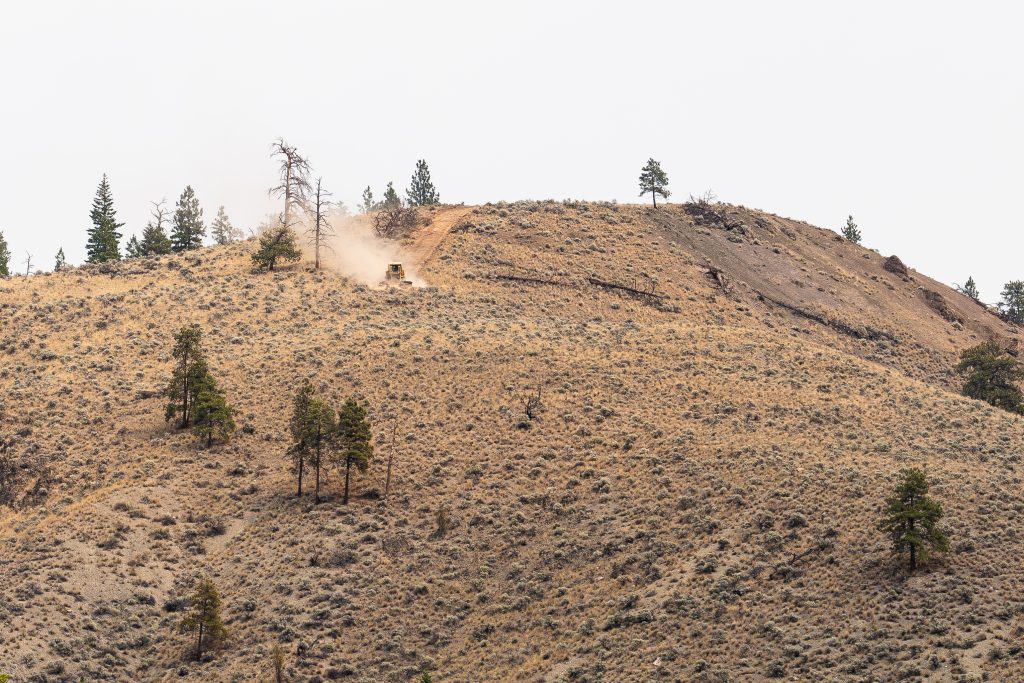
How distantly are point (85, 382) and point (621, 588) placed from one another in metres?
39.3

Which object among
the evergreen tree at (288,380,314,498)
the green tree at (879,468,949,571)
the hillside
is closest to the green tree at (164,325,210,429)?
the hillside

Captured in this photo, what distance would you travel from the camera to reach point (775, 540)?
5388cm

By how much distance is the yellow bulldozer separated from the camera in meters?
95.7

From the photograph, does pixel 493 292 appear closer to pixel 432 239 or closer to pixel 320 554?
pixel 432 239

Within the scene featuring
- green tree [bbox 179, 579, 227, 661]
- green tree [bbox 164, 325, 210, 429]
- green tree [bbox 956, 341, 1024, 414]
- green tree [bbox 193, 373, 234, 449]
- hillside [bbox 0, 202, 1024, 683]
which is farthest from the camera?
green tree [bbox 956, 341, 1024, 414]

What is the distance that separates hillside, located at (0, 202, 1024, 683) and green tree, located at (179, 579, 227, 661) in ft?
2.88

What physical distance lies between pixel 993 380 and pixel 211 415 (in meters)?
57.1

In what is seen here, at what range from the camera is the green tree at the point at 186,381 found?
6825 cm

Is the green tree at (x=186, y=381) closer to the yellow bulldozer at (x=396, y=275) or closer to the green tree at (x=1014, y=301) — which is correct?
the yellow bulldozer at (x=396, y=275)

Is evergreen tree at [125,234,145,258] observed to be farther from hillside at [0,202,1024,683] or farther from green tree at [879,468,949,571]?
green tree at [879,468,949,571]

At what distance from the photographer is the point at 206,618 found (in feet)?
169

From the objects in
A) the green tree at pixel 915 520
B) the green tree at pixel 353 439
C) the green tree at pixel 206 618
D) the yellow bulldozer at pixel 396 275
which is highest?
the yellow bulldozer at pixel 396 275

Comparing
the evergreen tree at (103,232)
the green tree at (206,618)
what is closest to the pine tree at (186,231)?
the evergreen tree at (103,232)

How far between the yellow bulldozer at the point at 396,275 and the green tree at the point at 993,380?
4478 cm
